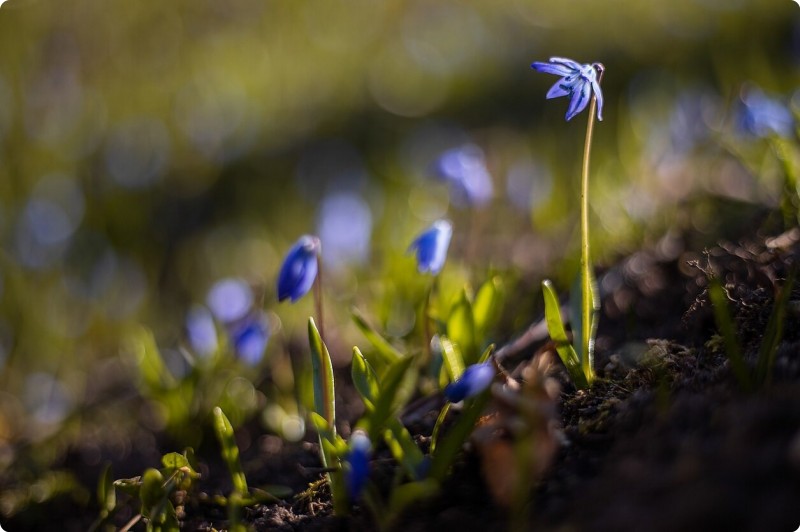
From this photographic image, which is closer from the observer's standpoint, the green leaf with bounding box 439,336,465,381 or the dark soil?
the dark soil

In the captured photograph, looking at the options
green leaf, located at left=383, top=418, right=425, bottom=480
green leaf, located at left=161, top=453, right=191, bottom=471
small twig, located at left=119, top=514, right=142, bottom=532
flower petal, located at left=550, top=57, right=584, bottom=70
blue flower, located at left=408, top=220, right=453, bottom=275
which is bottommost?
small twig, located at left=119, top=514, right=142, bottom=532

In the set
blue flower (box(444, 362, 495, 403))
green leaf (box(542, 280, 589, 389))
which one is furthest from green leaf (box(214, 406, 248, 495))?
green leaf (box(542, 280, 589, 389))

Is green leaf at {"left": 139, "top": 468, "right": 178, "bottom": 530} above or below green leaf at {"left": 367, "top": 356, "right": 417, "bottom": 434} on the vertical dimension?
below

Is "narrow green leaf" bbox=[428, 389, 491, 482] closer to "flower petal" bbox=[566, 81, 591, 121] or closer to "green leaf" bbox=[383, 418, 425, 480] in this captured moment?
"green leaf" bbox=[383, 418, 425, 480]

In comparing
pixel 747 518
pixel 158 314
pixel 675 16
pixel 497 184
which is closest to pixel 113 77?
pixel 158 314

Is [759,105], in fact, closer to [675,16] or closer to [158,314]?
[158,314]

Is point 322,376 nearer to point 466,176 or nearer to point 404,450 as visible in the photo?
point 404,450

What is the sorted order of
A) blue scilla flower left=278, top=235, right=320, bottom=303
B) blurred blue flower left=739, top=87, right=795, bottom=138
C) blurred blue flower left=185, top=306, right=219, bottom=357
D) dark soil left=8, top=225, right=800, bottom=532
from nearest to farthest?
1. dark soil left=8, top=225, right=800, bottom=532
2. blue scilla flower left=278, top=235, right=320, bottom=303
3. blurred blue flower left=739, top=87, right=795, bottom=138
4. blurred blue flower left=185, top=306, right=219, bottom=357

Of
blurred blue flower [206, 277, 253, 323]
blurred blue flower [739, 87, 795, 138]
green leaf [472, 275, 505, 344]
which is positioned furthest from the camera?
blurred blue flower [206, 277, 253, 323]
